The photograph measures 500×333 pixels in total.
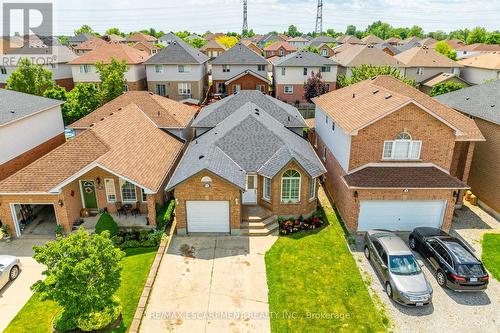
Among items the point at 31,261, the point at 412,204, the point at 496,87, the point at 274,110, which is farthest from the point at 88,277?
the point at 496,87

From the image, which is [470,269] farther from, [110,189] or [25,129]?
[25,129]

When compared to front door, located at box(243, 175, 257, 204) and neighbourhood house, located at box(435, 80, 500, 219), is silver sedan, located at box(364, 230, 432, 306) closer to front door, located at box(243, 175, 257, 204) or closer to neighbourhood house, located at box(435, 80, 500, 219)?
front door, located at box(243, 175, 257, 204)

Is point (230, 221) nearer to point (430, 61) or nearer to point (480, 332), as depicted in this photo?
point (480, 332)

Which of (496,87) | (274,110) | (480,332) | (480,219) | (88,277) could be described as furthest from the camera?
(274,110)

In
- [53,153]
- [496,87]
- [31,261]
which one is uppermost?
[496,87]

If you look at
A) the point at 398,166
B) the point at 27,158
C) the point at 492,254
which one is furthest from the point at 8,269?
the point at 492,254

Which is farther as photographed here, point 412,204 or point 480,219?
point 480,219

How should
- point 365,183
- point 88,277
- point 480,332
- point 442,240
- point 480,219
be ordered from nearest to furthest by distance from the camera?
point 88,277, point 480,332, point 442,240, point 365,183, point 480,219
